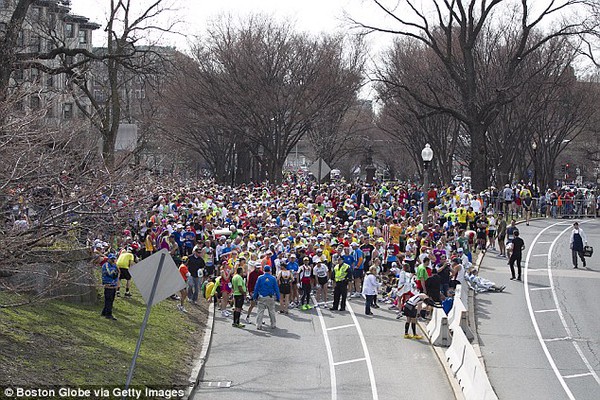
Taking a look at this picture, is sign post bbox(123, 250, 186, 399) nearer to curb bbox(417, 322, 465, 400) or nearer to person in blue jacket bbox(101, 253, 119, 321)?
curb bbox(417, 322, 465, 400)

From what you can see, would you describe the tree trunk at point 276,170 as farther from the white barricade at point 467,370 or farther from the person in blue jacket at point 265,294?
the white barricade at point 467,370

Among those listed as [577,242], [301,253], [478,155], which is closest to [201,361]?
[301,253]

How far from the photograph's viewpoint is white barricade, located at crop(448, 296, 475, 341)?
20.5 meters

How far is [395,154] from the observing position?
302 feet

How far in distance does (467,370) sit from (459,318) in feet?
11.7

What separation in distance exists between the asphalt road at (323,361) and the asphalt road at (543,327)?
154cm

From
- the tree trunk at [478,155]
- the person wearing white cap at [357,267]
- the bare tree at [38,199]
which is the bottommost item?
the person wearing white cap at [357,267]

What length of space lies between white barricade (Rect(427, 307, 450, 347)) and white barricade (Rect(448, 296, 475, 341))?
18cm

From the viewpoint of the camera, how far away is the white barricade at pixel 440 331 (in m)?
21.0

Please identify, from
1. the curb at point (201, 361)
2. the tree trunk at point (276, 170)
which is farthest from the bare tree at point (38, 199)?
the tree trunk at point (276, 170)

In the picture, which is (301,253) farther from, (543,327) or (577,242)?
(577,242)

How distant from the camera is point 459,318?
20531 millimetres

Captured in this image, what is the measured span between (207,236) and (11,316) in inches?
476

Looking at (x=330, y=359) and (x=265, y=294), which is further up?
(x=265, y=294)
